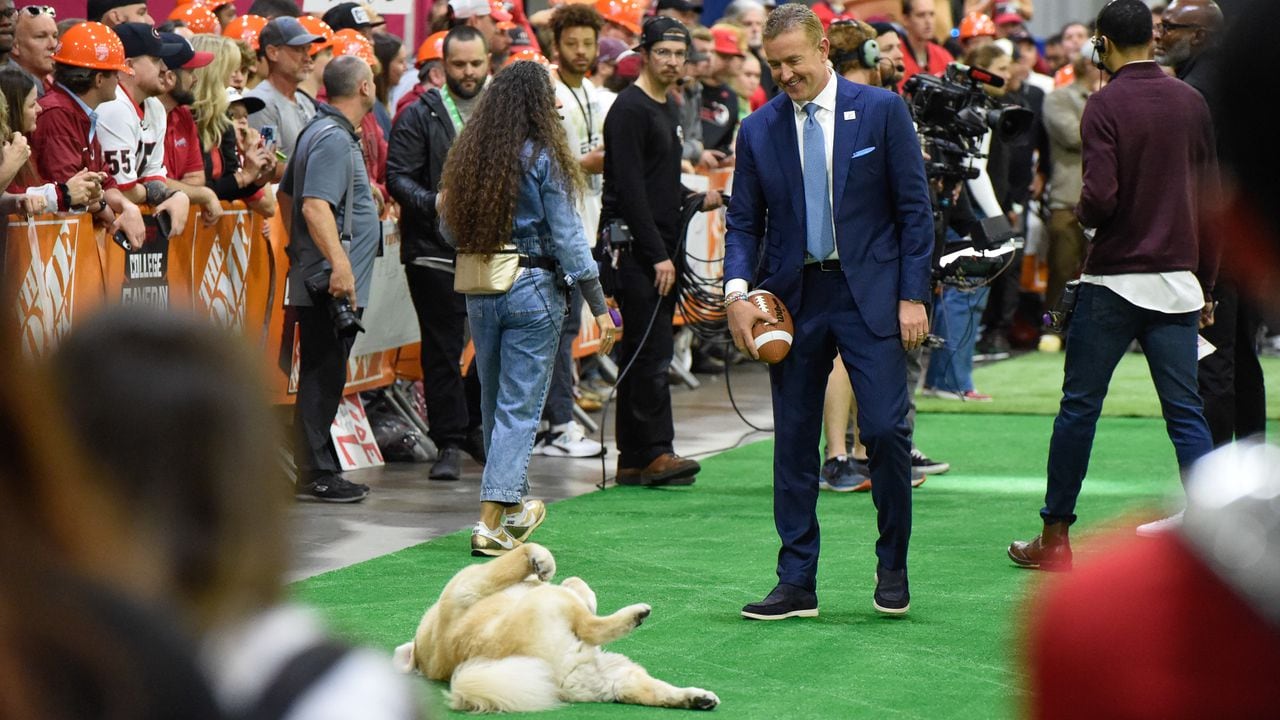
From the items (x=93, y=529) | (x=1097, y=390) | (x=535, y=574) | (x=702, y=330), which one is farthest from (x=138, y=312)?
(x=702, y=330)

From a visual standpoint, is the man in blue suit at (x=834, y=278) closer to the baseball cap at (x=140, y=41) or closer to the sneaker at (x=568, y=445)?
the baseball cap at (x=140, y=41)

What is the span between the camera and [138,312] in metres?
1.38

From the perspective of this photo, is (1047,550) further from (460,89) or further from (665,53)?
(460,89)

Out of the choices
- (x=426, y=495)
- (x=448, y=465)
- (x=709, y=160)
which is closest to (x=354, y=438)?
(x=448, y=465)

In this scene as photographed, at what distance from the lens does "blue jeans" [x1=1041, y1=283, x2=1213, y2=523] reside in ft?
22.6

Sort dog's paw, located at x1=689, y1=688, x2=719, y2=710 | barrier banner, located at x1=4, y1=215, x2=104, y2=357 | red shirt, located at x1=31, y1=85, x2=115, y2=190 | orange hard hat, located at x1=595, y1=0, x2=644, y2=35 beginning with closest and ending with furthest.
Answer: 1. dog's paw, located at x1=689, y1=688, x2=719, y2=710
2. barrier banner, located at x1=4, y1=215, x2=104, y2=357
3. red shirt, located at x1=31, y1=85, x2=115, y2=190
4. orange hard hat, located at x1=595, y1=0, x2=644, y2=35

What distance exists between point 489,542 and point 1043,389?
7.66 m

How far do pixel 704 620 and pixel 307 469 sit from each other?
3294 millimetres

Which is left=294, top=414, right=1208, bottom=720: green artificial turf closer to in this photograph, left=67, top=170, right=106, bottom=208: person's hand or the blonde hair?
left=67, top=170, right=106, bottom=208: person's hand

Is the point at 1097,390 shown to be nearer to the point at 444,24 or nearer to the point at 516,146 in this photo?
the point at 516,146

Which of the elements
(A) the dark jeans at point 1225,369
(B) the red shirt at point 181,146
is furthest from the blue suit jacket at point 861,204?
(B) the red shirt at point 181,146

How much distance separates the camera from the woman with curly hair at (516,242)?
299 inches

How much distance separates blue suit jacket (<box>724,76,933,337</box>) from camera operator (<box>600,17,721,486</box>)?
2717 millimetres

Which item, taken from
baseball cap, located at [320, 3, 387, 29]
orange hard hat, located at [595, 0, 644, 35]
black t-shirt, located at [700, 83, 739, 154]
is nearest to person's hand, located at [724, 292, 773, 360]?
baseball cap, located at [320, 3, 387, 29]
